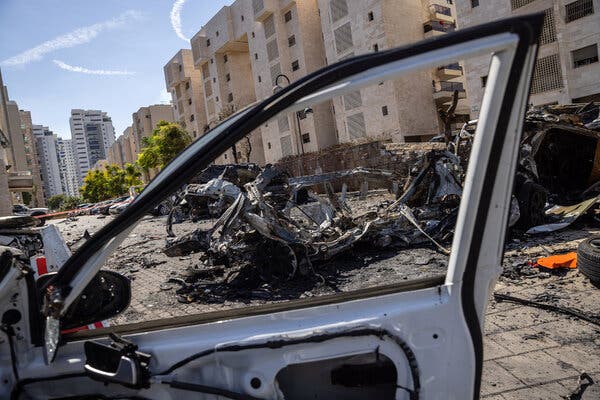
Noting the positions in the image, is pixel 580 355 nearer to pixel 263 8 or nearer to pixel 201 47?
pixel 263 8

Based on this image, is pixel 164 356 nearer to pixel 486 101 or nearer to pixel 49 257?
pixel 486 101

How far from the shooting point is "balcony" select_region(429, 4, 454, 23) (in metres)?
33.2

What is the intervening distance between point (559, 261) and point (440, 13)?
113ft

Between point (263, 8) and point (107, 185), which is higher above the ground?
point (263, 8)

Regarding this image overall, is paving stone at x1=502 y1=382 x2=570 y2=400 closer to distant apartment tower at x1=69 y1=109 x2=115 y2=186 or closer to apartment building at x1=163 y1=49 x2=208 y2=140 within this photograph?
apartment building at x1=163 y1=49 x2=208 y2=140

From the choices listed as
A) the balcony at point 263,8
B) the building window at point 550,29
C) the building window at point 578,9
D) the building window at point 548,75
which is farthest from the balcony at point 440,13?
the balcony at point 263,8

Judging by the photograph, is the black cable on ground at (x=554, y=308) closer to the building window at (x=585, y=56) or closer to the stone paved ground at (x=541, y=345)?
the stone paved ground at (x=541, y=345)

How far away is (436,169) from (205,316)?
20.6 feet

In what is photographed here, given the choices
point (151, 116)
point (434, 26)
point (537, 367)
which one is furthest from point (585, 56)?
point (151, 116)

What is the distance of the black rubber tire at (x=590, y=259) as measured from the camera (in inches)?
158

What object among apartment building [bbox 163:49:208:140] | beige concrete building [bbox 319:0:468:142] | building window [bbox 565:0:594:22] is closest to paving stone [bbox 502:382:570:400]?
building window [bbox 565:0:594:22]

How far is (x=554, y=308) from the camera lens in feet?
12.0

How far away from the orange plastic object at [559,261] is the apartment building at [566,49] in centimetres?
2012

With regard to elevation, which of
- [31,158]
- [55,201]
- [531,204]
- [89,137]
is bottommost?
[531,204]
